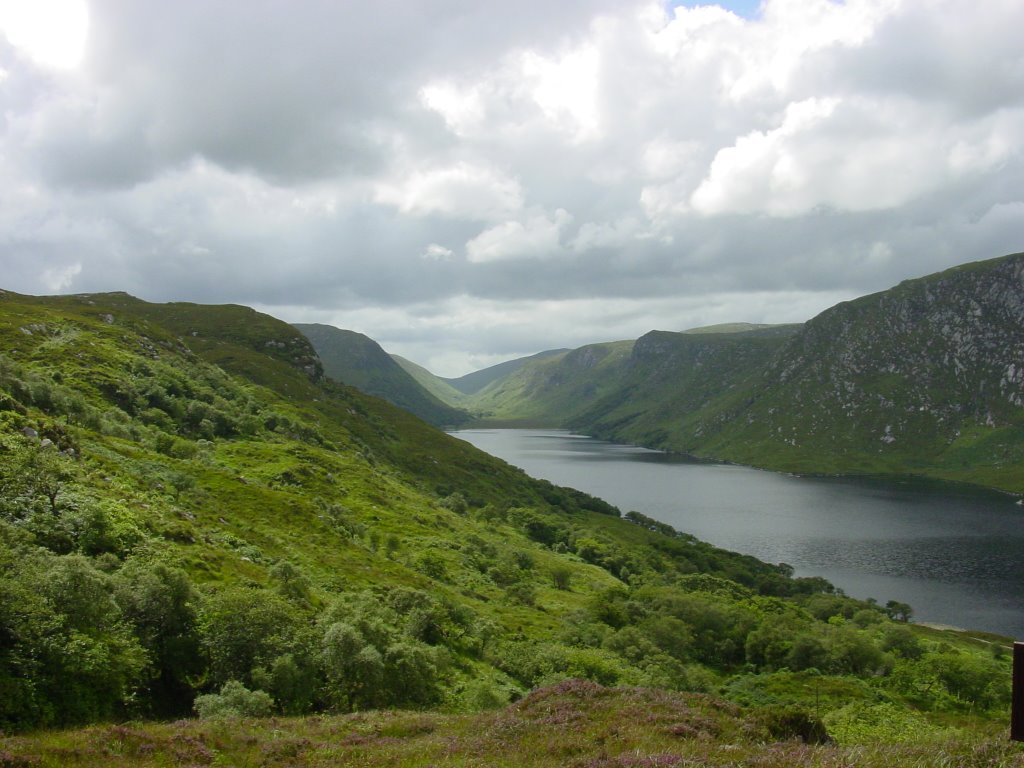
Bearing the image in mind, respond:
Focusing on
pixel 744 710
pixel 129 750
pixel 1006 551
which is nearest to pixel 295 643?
pixel 129 750

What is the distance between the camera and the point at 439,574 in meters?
78.1

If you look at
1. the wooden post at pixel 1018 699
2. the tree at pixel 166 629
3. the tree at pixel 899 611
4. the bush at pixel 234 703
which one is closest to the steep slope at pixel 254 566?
the tree at pixel 166 629

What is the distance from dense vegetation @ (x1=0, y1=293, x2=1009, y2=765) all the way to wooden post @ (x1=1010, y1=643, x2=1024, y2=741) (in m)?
8.25

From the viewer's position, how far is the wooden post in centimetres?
A: 923

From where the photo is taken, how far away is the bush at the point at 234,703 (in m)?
23.4

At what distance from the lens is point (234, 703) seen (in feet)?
80.0

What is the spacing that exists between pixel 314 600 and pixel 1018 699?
147 ft

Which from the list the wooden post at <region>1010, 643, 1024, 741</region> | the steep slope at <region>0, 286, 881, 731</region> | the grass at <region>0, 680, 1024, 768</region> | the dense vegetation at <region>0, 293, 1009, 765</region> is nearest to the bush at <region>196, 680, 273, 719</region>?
the dense vegetation at <region>0, 293, 1009, 765</region>

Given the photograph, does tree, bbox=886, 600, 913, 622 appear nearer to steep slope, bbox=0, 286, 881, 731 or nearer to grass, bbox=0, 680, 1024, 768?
steep slope, bbox=0, 286, 881, 731

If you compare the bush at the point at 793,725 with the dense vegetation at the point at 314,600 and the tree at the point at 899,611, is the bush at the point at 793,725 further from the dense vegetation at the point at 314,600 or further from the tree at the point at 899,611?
the tree at the point at 899,611

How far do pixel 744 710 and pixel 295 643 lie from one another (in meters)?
20.8

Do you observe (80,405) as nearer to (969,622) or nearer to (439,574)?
(439,574)

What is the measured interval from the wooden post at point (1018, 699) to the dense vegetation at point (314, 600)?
8252 millimetres

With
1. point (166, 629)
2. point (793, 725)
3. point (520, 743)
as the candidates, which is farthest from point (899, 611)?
point (166, 629)
